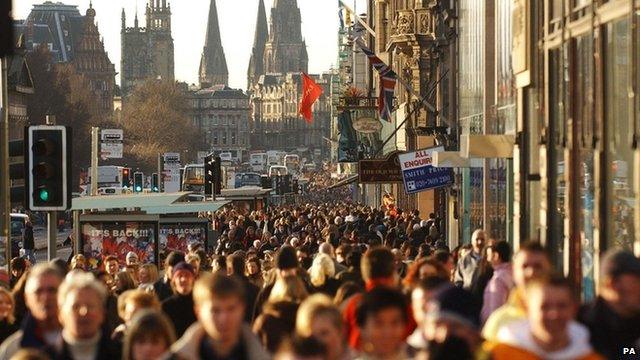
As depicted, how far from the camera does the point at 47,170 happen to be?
19094 millimetres

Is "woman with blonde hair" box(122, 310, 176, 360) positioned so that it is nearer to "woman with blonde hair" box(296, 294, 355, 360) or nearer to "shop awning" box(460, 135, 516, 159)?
"woman with blonde hair" box(296, 294, 355, 360)

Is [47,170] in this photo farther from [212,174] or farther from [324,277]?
[212,174]

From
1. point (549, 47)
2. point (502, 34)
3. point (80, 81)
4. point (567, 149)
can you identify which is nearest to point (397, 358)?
point (567, 149)

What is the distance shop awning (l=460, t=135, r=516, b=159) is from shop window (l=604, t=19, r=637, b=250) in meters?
7.31

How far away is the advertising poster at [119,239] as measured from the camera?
3131cm

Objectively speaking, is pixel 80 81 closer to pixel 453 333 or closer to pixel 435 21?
pixel 435 21

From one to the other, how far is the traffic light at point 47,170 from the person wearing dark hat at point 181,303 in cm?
499

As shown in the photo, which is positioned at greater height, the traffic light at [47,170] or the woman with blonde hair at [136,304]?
the traffic light at [47,170]

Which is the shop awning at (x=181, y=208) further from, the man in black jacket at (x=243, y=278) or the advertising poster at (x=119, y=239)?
the man in black jacket at (x=243, y=278)

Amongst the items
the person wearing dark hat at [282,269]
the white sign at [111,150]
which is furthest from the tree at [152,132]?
the person wearing dark hat at [282,269]

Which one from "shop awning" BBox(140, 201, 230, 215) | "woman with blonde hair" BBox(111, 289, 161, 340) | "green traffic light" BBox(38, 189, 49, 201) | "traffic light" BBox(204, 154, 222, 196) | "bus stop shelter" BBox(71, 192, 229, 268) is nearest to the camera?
"woman with blonde hair" BBox(111, 289, 161, 340)

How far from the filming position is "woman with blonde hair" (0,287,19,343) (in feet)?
42.5

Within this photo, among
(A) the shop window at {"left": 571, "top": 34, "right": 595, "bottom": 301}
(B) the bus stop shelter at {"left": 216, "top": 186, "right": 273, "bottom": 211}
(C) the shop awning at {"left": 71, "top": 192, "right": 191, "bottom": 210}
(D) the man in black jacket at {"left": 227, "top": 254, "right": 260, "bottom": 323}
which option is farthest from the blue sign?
(B) the bus stop shelter at {"left": 216, "top": 186, "right": 273, "bottom": 211}

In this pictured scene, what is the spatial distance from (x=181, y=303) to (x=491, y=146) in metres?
12.2
